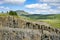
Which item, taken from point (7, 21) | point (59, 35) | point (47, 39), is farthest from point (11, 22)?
point (59, 35)

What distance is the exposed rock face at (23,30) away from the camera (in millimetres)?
13766

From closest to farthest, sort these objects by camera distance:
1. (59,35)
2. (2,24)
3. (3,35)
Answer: (3,35) → (2,24) → (59,35)

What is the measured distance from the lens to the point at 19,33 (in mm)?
14055

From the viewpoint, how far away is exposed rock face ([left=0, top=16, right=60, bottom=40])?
13.8 m

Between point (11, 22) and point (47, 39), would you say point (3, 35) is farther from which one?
point (47, 39)

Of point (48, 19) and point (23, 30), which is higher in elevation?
point (23, 30)

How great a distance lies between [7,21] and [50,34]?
12.1 feet

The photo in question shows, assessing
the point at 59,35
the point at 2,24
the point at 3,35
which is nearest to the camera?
the point at 3,35

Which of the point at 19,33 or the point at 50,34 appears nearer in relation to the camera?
the point at 19,33

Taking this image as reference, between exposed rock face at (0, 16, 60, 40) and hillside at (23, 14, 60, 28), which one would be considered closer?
exposed rock face at (0, 16, 60, 40)

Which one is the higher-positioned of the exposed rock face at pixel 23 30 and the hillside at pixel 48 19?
the exposed rock face at pixel 23 30

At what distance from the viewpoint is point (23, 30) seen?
1447 centimetres

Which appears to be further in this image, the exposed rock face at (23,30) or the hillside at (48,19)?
the hillside at (48,19)

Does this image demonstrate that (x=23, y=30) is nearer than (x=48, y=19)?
Yes
